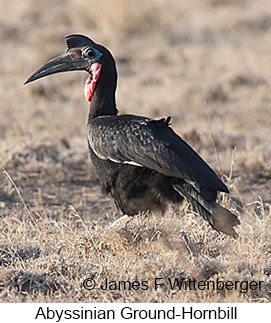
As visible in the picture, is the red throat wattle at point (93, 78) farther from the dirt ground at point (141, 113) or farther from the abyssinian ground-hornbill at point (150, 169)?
the dirt ground at point (141, 113)

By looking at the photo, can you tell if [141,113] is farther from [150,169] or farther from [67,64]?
[150,169]

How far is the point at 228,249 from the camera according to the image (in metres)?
6.35

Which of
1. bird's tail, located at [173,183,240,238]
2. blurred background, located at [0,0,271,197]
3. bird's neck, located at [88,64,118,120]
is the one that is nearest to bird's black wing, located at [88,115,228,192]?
bird's tail, located at [173,183,240,238]

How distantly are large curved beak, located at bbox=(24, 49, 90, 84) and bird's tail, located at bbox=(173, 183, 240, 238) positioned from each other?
4.78ft

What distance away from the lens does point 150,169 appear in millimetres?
6316

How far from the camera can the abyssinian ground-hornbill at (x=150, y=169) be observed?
603 centimetres

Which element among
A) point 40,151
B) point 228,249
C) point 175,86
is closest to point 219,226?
point 228,249

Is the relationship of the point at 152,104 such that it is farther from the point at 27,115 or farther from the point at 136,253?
the point at 136,253

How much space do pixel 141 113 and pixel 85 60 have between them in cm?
546

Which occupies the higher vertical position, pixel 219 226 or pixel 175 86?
pixel 175 86

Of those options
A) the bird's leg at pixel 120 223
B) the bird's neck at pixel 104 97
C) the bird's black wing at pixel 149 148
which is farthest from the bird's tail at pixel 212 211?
the bird's neck at pixel 104 97

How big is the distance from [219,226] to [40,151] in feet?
13.2

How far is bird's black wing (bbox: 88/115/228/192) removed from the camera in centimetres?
604

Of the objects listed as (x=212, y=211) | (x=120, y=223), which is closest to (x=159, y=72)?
(x=120, y=223)
